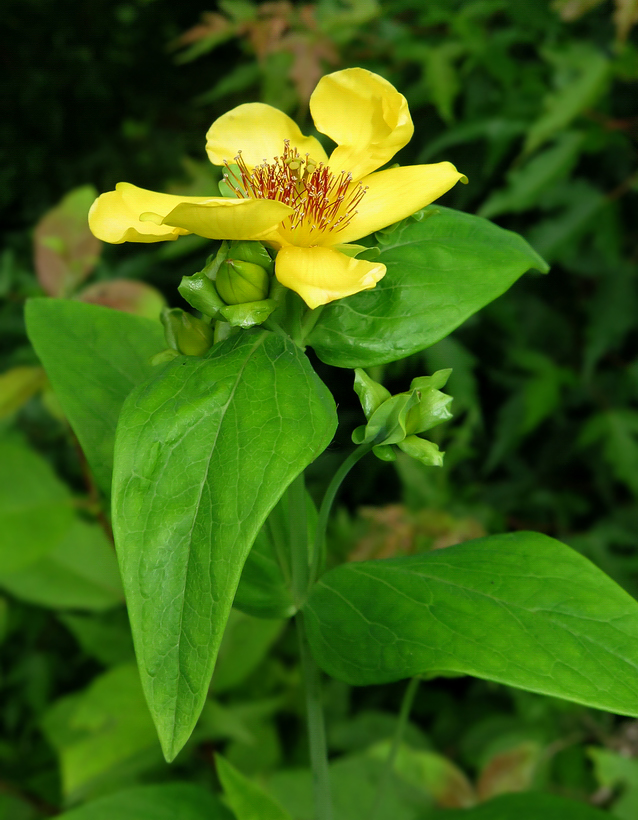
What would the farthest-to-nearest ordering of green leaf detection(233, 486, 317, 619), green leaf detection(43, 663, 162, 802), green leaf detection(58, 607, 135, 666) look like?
green leaf detection(58, 607, 135, 666) → green leaf detection(43, 663, 162, 802) → green leaf detection(233, 486, 317, 619)

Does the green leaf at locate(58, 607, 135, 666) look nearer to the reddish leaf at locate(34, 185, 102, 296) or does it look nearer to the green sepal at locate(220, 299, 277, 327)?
the reddish leaf at locate(34, 185, 102, 296)

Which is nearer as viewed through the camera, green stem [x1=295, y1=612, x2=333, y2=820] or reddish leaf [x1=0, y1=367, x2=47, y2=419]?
green stem [x1=295, y1=612, x2=333, y2=820]

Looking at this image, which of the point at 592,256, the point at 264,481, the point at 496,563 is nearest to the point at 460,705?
the point at 592,256

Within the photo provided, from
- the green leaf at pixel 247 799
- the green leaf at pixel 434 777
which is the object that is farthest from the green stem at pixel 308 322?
the green leaf at pixel 434 777

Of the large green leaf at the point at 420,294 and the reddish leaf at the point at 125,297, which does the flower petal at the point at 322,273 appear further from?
the reddish leaf at the point at 125,297

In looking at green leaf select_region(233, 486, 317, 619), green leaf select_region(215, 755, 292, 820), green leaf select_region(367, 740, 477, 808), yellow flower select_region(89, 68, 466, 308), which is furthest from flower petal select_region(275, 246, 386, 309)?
green leaf select_region(367, 740, 477, 808)

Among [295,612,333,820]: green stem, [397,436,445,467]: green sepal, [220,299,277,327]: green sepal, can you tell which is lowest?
[295,612,333,820]: green stem

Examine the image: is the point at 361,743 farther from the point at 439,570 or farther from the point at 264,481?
the point at 264,481
